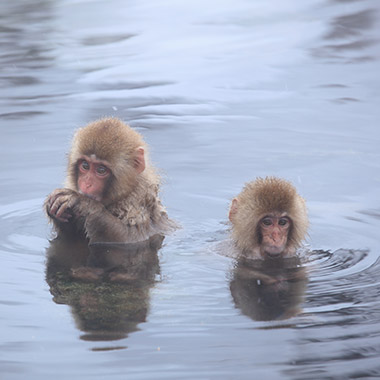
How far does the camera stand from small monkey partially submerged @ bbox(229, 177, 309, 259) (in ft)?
21.3

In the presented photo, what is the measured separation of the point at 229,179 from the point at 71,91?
3580mm

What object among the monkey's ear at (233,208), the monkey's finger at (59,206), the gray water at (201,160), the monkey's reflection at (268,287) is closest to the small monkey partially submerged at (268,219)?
the monkey's ear at (233,208)

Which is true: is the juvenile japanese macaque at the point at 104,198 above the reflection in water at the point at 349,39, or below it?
above

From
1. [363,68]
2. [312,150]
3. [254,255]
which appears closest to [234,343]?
[254,255]

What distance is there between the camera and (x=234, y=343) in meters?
4.90

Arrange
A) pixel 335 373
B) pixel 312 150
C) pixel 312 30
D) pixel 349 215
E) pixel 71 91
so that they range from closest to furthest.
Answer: pixel 335 373, pixel 349 215, pixel 312 150, pixel 71 91, pixel 312 30

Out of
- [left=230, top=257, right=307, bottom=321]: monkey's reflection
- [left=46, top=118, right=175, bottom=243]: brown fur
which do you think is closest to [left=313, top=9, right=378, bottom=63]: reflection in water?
[left=46, top=118, right=175, bottom=243]: brown fur

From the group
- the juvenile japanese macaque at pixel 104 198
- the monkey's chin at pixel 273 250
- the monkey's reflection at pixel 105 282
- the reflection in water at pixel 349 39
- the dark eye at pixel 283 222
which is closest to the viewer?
the monkey's reflection at pixel 105 282

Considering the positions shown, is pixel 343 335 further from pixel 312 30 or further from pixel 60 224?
pixel 312 30

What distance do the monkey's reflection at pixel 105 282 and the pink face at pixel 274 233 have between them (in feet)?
2.47

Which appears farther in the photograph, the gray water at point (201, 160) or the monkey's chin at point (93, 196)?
the monkey's chin at point (93, 196)

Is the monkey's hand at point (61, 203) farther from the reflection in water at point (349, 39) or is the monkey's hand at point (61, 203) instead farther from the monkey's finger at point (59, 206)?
the reflection in water at point (349, 39)

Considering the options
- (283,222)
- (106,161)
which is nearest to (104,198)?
(106,161)

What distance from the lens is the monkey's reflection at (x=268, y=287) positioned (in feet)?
18.0
